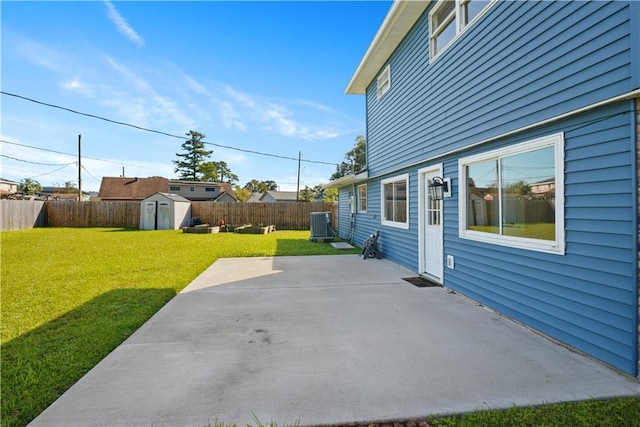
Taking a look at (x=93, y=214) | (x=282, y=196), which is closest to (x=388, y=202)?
(x=93, y=214)

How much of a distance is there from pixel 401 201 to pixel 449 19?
3469 millimetres

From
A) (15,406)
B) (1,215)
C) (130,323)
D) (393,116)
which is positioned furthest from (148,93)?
(15,406)

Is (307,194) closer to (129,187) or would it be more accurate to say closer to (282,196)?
(282,196)

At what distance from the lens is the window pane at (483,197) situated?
3797 mm

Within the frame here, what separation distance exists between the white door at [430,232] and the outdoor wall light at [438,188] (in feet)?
0.47

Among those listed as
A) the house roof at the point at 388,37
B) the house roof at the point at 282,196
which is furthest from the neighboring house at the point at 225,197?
the house roof at the point at 388,37

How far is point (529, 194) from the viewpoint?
3234 mm

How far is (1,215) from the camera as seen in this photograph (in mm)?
14039

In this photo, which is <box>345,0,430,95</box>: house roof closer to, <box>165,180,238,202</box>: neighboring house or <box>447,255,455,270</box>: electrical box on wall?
<box>447,255,455,270</box>: electrical box on wall

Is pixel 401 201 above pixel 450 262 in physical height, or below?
above

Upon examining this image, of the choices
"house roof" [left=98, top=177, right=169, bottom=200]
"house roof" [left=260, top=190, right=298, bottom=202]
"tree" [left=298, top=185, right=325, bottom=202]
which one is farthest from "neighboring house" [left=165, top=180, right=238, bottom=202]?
"tree" [left=298, top=185, right=325, bottom=202]

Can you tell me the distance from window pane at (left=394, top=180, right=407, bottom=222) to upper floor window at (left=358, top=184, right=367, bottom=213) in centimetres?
264

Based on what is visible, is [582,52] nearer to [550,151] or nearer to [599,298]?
[550,151]

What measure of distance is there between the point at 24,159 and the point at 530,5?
35.3m
